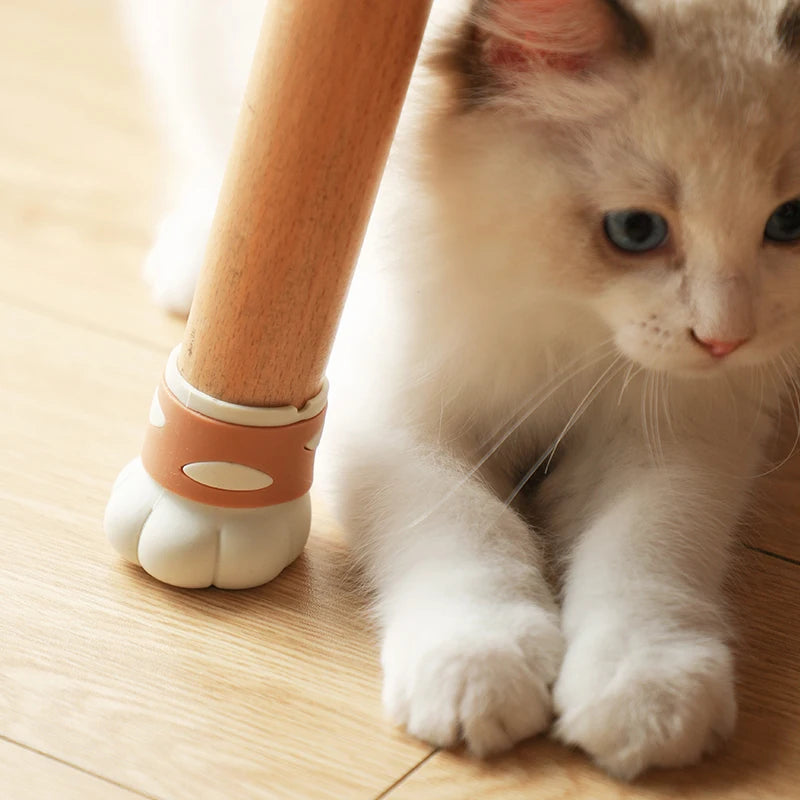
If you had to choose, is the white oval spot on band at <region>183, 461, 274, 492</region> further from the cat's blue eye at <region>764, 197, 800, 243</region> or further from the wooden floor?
the cat's blue eye at <region>764, 197, 800, 243</region>

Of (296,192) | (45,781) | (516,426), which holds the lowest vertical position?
(45,781)

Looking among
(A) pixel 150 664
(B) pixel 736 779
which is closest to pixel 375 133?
(A) pixel 150 664

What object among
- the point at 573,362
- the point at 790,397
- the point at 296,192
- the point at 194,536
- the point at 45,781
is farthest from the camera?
the point at 790,397

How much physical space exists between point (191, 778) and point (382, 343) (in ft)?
1.77

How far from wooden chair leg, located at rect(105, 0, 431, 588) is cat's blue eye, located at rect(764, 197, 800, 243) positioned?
1.18 ft

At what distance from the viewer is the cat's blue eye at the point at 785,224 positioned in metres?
1.15

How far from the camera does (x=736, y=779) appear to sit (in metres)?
1.05

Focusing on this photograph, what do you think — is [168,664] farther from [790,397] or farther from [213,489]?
[790,397]

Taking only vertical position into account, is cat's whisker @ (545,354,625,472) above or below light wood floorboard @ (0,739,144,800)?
above

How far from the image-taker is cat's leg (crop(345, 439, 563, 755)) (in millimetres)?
1044

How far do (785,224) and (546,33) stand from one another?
0.28 meters

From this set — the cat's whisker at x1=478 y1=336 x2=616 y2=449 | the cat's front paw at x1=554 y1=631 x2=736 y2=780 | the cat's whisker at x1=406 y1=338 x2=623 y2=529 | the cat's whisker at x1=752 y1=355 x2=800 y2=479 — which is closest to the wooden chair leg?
the cat's whisker at x1=406 y1=338 x2=623 y2=529

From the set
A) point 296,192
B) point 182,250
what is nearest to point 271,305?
point 296,192

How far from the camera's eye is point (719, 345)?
1.12 metres
